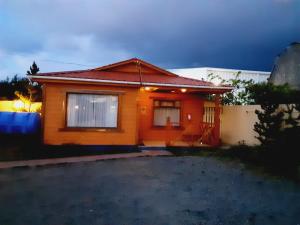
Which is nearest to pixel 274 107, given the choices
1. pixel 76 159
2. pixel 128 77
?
pixel 128 77

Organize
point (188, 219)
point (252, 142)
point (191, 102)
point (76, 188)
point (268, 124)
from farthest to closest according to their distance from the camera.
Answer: point (191, 102) < point (252, 142) < point (268, 124) < point (76, 188) < point (188, 219)

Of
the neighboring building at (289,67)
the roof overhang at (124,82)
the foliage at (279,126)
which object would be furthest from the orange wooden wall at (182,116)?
the neighboring building at (289,67)

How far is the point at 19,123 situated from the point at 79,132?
398 centimetres

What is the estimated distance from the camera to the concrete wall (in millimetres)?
12844

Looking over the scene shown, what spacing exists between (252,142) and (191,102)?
3.79 metres

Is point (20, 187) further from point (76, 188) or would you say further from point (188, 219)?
point (188, 219)

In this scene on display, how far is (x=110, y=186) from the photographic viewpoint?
23.0 ft

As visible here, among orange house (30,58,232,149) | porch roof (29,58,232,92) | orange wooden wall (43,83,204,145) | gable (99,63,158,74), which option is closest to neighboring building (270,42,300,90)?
porch roof (29,58,232,92)

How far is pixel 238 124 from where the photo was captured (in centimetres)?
1380

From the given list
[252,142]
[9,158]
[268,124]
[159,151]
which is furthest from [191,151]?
[9,158]

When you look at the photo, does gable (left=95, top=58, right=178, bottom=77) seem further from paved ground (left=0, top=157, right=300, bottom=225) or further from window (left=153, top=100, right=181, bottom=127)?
paved ground (left=0, top=157, right=300, bottom=225)

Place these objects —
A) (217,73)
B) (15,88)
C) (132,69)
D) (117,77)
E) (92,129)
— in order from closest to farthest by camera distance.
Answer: (92,129) < (117,77) < (132,69) < (217,73) < (15,88)

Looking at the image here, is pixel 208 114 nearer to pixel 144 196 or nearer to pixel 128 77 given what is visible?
pixel 128 77

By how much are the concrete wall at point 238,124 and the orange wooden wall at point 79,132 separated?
4927 mm
